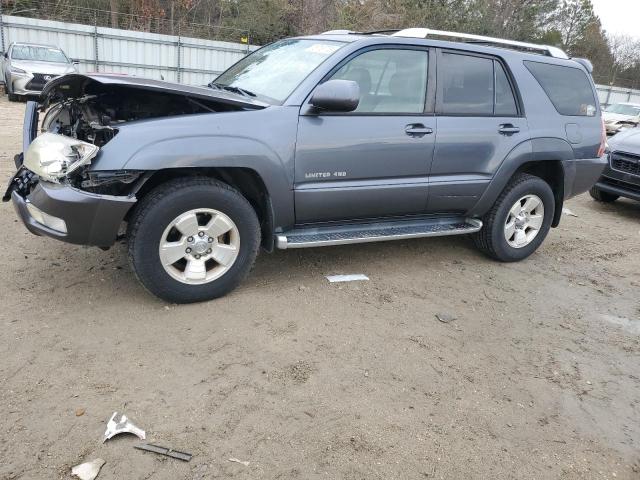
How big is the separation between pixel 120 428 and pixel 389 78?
3.05 meters

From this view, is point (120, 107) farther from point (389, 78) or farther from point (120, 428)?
point (120, 428)

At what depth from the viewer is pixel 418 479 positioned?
7.84 feet

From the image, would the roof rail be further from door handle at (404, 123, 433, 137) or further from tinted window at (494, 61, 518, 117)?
door handle at (404, 123, 433, 137)

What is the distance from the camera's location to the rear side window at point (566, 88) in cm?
502

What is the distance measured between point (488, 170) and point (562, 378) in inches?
77.6

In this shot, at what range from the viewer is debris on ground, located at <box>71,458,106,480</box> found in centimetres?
222

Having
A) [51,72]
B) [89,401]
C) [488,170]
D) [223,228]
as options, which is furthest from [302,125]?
[51,72]

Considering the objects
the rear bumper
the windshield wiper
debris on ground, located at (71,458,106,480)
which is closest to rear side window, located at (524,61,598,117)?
the rear bumper

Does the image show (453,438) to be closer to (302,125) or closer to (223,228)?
(223,228)

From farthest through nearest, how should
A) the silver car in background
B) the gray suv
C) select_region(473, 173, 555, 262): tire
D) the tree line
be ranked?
the tree line < the silver car in background < select_region(473, 173, 555, 262): tire < the gray suv

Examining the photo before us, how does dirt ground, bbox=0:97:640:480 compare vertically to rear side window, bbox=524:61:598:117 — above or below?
below

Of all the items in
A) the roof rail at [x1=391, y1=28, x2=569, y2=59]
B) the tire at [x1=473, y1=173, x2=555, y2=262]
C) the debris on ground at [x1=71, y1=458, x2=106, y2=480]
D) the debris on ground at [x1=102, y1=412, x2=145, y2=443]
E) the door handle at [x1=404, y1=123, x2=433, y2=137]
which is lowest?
the debris on ground at [x1=71, y1=458, x2=106, y2=480]

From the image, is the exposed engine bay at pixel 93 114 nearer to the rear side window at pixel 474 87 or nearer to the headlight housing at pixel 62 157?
the headlight housing at pixel 62 157

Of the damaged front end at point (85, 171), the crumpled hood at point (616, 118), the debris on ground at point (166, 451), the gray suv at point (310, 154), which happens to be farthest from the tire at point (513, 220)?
the crumpled hood at point (616, 118)
